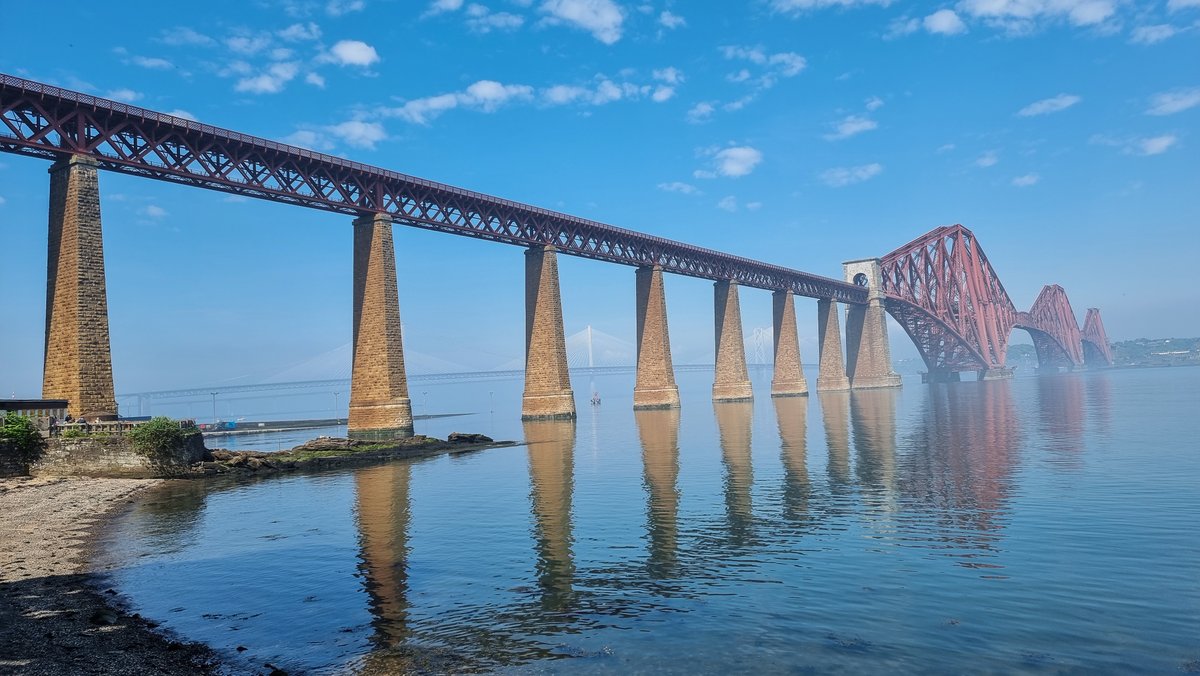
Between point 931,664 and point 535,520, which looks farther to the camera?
point 535,520

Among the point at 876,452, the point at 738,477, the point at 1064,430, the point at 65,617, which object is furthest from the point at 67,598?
the point at 1064,430

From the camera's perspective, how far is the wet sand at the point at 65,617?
35.3 ft

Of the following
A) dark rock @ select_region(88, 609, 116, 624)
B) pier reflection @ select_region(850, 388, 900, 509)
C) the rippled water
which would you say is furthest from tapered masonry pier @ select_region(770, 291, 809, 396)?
dark rock @ select_region(88, 609, 116, 624)

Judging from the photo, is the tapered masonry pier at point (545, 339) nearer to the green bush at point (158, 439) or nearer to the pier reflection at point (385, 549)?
the pier reflection at point (385, 549)

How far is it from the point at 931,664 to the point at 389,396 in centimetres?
4728

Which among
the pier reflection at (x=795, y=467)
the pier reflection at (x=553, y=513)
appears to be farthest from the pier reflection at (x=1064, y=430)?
the pier reflection at (x=553, y=513)

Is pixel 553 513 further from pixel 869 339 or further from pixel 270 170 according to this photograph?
pixel 869 339

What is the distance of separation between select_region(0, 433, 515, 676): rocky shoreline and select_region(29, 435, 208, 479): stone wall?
921mm

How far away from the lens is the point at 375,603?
→ 47.8ft

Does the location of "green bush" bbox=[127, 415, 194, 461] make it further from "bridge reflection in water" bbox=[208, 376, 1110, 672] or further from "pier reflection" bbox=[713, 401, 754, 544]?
"pier reflection" bbox=[713, 401, 754, 544]

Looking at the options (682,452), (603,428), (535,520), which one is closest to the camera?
(535,520)

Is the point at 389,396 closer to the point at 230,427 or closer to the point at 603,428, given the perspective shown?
the point at 603,428

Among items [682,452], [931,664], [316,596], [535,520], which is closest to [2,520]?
[316,596]

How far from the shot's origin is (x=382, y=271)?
178 feet
